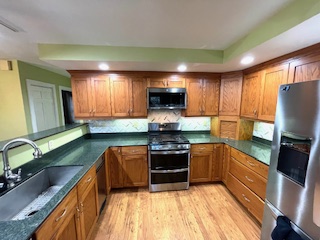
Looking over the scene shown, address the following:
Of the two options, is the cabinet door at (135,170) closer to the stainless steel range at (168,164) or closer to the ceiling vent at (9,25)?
the stainless steel range at (168,164)

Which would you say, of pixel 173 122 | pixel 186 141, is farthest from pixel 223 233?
pixel 173 122

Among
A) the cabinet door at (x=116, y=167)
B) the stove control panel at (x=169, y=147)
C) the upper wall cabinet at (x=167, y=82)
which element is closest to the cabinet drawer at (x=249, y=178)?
the stove control panel at (x=169, y=147)

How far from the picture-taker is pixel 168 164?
8.64 feet

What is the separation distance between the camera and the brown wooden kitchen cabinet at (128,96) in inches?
107

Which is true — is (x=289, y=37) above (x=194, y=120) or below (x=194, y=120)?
above

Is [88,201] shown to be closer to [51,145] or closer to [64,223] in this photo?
[64,223]

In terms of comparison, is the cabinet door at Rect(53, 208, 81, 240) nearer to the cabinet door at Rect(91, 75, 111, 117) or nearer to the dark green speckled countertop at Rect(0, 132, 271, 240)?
the dark green speckled countertop at Rect(0, 132, 271, 240)

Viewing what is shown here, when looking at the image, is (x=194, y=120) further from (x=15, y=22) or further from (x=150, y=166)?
(x=15, y=22)

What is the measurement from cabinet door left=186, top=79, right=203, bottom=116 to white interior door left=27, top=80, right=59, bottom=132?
10.5 ft

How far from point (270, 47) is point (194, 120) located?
185 cm

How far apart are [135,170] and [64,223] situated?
1534 millimetres

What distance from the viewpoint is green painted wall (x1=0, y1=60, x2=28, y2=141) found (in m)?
2.82

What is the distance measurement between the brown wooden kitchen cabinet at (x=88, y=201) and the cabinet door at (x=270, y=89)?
240cm

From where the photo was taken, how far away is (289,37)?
1.36 metres
